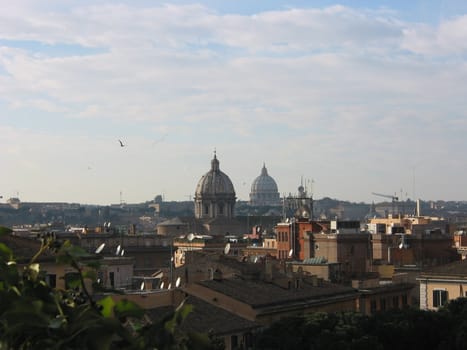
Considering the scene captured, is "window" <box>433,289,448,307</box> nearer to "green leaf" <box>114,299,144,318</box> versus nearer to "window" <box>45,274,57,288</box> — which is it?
"window" <box>45,274,57,288</box>

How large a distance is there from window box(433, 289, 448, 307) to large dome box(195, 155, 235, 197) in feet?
397

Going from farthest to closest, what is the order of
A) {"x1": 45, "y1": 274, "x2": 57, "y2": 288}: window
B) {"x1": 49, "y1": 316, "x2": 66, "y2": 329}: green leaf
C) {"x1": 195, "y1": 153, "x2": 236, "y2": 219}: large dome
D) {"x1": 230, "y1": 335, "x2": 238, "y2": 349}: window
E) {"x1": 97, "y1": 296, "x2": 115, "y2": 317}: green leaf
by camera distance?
{"x1": 195, "y1": 153, "x2": 236, "y2": 219}: large dome < {"x1": 230, "y1": 335, "x2": 238, "y2": 349}: window < {"x1": 45, "y1": 274, "x2": 57, "y2": 288}: window < {"x1": 97, "y1": 296, "x2": 115, "y2": 317}: green leaf < {"x1": 49, "y1": 316, "x2": 66, "y2": 329}: green leaf

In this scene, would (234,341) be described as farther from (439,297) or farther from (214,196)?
(214,196)

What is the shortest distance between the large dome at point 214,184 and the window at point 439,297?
397 ft

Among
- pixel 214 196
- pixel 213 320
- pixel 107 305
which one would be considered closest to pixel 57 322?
pixel 107 305

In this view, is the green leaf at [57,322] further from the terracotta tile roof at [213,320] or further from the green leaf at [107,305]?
the terracotta tile roof at [213,320]

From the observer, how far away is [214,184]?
517 feet

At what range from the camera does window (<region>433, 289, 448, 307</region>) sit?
115 ft

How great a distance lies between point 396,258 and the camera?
60.3m

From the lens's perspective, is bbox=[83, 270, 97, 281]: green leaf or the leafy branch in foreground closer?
the leafy branch in foreground

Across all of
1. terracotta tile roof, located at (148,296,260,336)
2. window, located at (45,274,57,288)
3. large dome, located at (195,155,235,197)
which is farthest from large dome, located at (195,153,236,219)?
window, located at (45,274,57,288)

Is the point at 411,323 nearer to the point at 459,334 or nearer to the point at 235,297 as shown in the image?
the point at 459,334

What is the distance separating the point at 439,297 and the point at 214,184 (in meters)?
122

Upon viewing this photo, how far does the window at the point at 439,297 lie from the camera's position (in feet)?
115
